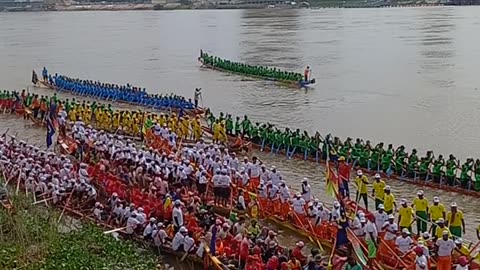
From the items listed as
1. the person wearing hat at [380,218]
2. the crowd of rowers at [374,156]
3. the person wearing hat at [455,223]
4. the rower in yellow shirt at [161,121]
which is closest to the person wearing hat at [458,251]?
the person wearing hat at [455,223]

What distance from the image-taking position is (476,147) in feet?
66.9

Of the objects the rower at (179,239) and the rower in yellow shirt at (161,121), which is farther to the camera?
the rower in yellow shirt at (161,121)

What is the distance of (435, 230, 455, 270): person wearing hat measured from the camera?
924cm

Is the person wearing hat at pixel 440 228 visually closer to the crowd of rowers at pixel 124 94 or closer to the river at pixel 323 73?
the river at pixel 323 73

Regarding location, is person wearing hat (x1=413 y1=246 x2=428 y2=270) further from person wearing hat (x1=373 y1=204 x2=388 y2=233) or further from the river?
the river

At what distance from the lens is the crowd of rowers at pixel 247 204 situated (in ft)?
33.1

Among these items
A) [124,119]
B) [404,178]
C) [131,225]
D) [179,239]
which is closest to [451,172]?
[404,178]

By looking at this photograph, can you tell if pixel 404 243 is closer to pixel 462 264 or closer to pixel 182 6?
pixel 462 264

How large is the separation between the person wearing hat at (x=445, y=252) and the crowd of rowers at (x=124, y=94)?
16.3 metres

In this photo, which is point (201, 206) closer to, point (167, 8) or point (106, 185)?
point (106, 185)

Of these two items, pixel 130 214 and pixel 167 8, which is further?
pixel 167 8

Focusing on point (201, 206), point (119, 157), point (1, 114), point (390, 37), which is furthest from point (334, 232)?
point (390, 37)

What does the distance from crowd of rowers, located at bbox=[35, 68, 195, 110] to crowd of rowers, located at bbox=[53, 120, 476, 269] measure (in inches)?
315

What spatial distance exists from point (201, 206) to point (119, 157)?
365 centimetres
